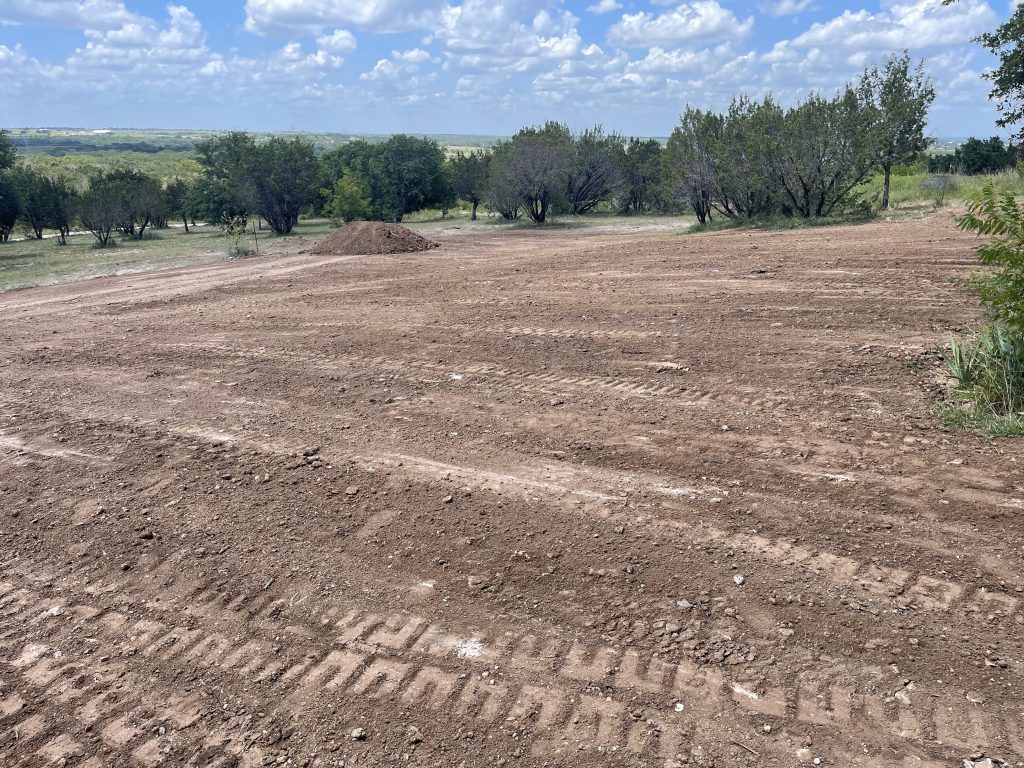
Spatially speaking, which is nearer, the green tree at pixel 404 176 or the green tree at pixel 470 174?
the green tree at pixel 470 174

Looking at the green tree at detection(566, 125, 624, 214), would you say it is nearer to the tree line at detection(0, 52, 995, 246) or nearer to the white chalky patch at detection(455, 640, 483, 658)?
the tree line at detection(0, 52, 995, 246)

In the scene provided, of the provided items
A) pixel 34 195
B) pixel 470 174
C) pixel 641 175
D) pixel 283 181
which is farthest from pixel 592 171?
pixel 34 195

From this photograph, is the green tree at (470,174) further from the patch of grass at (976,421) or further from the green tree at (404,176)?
the patch of grass at (976,421)

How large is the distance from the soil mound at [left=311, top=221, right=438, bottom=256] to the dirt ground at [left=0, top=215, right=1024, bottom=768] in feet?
44.3

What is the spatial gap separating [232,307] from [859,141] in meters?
16.7

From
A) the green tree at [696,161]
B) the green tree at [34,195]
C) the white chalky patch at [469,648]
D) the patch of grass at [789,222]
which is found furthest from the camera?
the green tree at [34,195]

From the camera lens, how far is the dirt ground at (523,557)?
2877 millimetres

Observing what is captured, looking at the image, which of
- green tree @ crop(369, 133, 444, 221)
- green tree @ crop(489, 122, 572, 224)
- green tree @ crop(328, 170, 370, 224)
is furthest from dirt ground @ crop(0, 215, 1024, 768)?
green tree @ crop(369, 133, 444, 221)

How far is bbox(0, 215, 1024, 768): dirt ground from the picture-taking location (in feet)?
9.44

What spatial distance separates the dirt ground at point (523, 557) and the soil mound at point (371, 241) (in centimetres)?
1350

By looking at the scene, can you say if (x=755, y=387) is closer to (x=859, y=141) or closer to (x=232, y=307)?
(x=232, y=307)

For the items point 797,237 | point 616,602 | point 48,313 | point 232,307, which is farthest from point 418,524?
point 797,237

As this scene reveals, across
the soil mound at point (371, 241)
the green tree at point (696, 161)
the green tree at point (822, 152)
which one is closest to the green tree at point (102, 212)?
the soil mound at point (371, 241)

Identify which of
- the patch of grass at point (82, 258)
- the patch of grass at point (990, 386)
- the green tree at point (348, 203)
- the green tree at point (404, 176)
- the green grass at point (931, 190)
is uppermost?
the green tree at point (404, 176)
